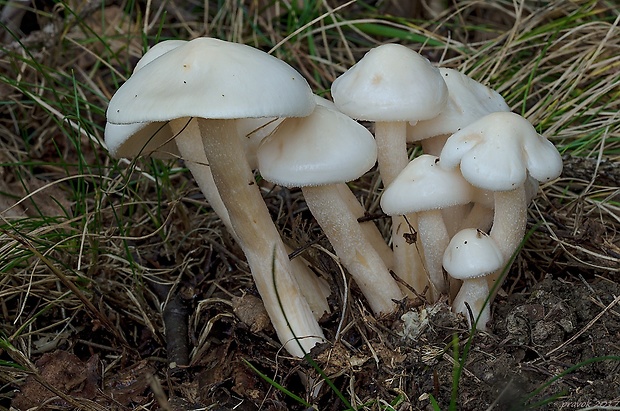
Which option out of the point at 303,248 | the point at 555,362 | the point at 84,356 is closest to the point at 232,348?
the point at 303,248

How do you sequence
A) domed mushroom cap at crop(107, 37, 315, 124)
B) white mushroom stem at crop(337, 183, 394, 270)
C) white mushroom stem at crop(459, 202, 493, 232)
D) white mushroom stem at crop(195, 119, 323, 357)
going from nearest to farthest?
domed mushroom cap at crop(107, 37, 315, 124), white mushroom stem at crop(195, 119, 323, 357), white mushroom stem at crop(459, 202, 493, 232), white mushroom stem at crop(337, 183, 394, 270)

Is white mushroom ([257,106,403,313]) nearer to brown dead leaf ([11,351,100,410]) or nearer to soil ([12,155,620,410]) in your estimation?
soil ([12,155,620,410])

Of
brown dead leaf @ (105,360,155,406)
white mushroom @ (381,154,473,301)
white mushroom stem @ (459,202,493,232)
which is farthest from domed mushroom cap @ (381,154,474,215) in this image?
brown dead leaf @ (105,360,155,406)

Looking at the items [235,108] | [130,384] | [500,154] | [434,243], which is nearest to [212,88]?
[235,108]

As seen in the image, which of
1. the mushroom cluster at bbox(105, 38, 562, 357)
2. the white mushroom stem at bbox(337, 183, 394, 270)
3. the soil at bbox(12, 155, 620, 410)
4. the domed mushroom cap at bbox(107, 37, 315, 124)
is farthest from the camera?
the white mushroom stem at bbox(337, 183, 394, 270)

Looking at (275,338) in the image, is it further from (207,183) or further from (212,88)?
(212,88)

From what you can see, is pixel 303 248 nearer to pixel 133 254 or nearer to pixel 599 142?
pixel 133 254

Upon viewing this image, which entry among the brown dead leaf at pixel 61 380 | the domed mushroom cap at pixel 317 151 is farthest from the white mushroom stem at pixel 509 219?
the brown dead leaf at pixel 61 380
